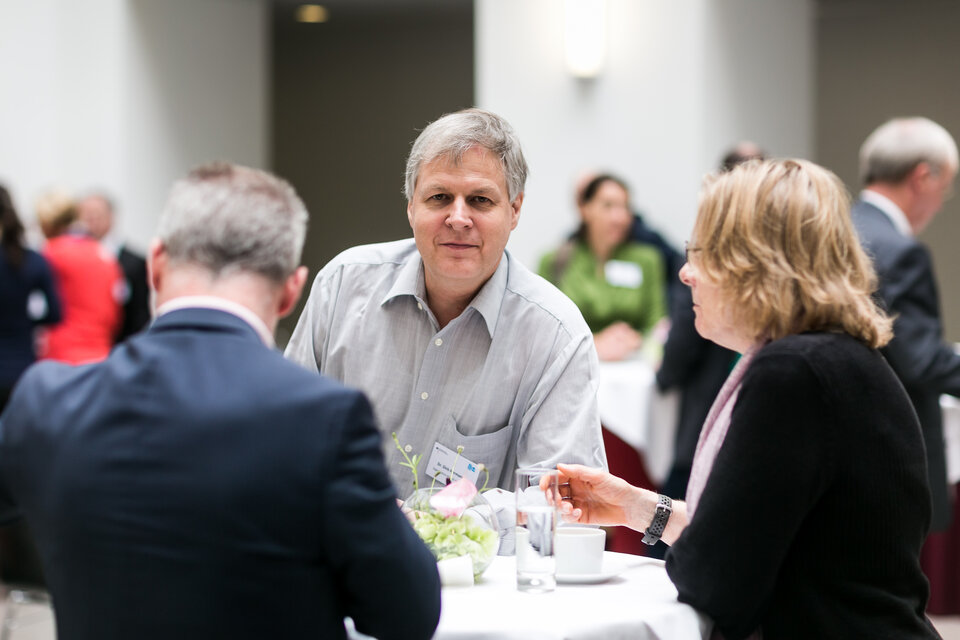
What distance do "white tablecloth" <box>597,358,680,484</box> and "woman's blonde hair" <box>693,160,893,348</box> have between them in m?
2.62

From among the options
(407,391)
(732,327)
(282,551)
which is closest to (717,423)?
(732,327)

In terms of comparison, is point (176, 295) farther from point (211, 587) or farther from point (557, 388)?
point (557, 388)

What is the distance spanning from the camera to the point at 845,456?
163 cm

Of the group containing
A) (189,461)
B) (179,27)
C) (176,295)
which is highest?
(179,27)

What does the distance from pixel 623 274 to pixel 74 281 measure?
3125mm

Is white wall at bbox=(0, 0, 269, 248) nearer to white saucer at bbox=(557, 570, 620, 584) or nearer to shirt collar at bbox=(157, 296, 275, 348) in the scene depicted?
white saucer at bbox=(557, 570, 620, 584)

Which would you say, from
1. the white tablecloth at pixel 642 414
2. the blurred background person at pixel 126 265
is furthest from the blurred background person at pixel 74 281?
the white tablecloth at pixel 642 414

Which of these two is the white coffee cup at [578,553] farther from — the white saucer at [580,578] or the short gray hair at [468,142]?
the short gray hair at [468,142]

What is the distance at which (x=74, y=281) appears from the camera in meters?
6.16

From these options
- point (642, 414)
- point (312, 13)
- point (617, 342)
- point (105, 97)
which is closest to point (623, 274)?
point (617, 342)

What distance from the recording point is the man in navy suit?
3.99 ft

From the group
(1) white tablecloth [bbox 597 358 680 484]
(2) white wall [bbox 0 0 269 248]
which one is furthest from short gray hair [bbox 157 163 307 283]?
(2) white wall [bbox 0 0 269 248]

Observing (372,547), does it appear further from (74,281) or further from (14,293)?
(74,281)

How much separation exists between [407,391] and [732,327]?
711mm
